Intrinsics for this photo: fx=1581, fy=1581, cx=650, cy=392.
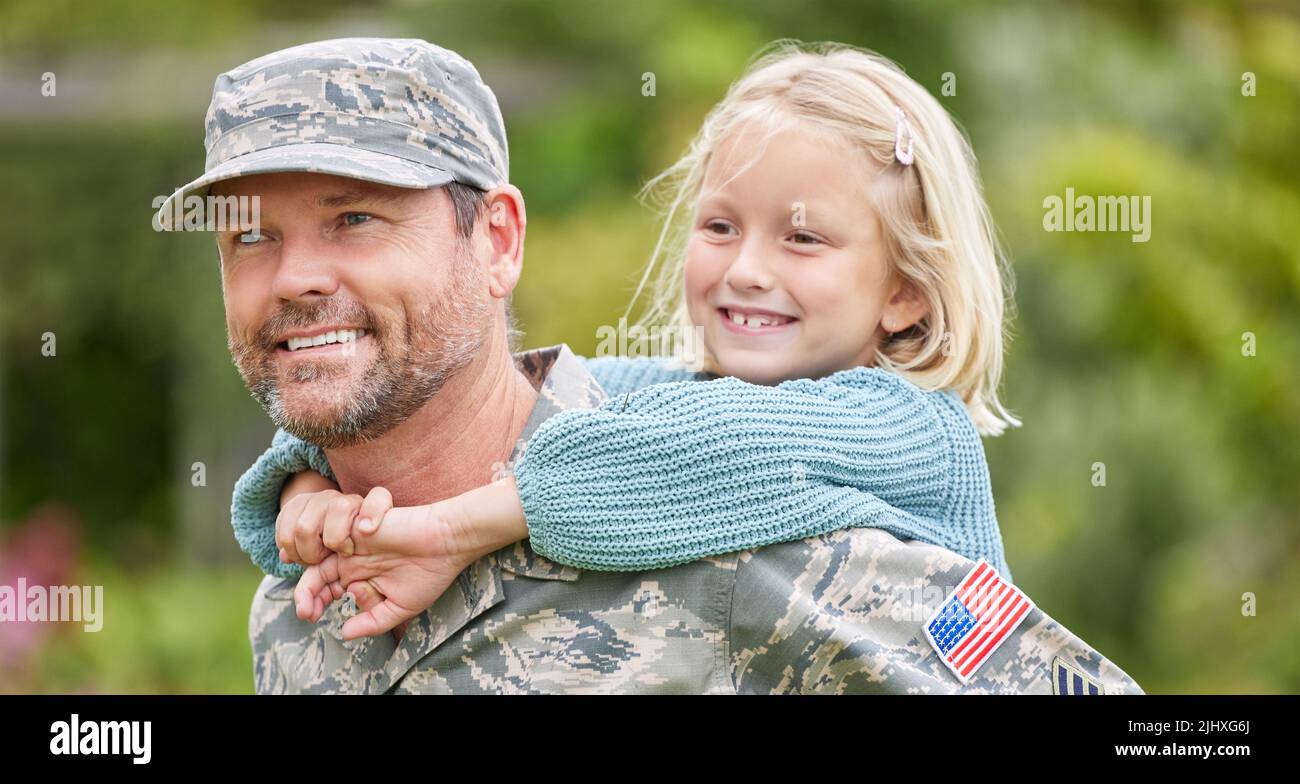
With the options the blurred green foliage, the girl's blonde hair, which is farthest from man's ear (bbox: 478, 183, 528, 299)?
the blurred green foliage

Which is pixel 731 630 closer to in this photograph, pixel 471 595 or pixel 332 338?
pixel 471 595

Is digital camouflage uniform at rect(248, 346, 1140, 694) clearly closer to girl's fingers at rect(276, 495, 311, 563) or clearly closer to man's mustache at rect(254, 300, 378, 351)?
girl's fingers at rect(276, 495, 311, 563)

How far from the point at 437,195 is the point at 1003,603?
1.19m

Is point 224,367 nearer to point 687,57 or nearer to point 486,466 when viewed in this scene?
point 687,57

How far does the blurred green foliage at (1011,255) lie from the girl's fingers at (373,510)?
5924mm

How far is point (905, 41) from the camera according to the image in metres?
9.74

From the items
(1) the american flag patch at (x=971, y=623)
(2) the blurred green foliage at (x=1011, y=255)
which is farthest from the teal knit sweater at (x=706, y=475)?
(2) the blurred green foliage at (x=1011, y=255)

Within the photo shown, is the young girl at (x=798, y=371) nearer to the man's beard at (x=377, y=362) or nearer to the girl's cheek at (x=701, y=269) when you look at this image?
the girl's cheek at (x=701, y=269)

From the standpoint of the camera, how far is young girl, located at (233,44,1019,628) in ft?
8.63

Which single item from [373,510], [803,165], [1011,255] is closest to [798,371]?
[803,165]

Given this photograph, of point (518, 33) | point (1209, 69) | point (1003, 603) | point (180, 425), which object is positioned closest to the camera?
point (1003, 603)

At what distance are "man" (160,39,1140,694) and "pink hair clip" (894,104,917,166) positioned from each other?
823 millimetres

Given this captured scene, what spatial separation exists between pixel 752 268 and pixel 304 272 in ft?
3.06
